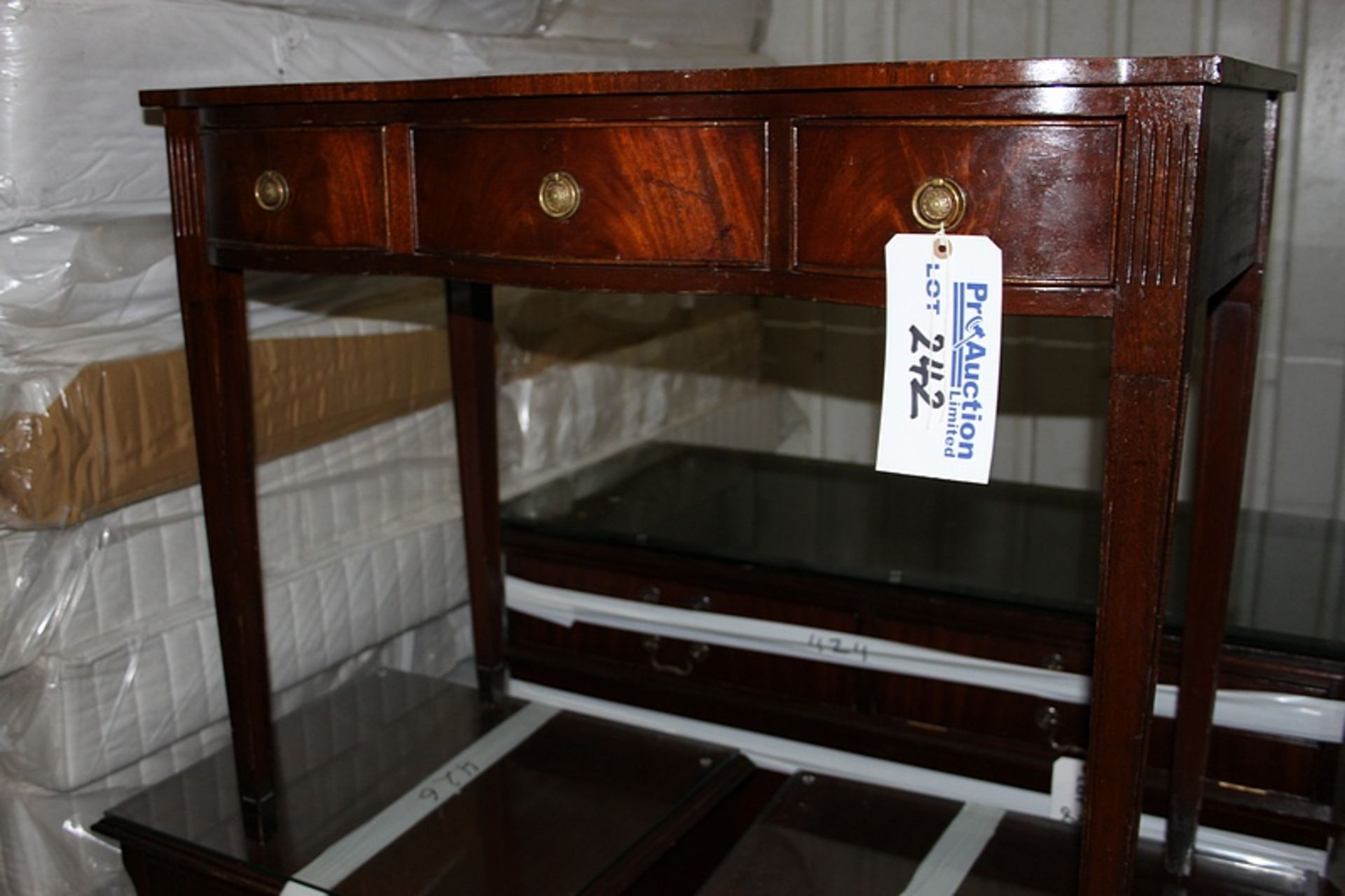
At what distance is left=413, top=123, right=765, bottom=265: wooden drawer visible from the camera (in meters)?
0.84

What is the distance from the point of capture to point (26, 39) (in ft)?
3.46

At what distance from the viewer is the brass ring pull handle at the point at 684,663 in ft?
4.67

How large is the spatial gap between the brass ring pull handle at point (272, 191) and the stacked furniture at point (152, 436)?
163 mm

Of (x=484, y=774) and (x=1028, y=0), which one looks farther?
(x=1028, y=0)

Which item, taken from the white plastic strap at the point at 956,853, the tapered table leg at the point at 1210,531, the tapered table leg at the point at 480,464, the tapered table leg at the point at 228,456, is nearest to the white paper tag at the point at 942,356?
the tapered table leg at the point at 1210,531

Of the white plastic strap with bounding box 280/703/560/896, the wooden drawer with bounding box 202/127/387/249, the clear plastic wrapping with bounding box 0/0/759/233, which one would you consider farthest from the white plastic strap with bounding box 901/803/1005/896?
the clear plastic wrapping with bounding box 0/0/759/233

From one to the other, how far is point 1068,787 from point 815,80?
0.75 metres

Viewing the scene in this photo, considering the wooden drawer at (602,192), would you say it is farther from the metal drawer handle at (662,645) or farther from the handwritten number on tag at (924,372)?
the metal drawer handle at (662,645)

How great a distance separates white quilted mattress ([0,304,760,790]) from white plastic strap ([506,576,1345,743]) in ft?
0.52

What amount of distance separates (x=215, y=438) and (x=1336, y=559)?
3.65 ft

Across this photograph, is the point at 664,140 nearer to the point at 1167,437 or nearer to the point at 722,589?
the point at 1167,437

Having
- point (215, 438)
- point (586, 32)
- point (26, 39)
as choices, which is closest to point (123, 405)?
point (215, 438)

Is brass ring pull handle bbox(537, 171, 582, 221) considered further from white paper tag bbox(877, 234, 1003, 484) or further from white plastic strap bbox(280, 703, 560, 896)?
white plastic strap bbox(280, 703, 560, 896)

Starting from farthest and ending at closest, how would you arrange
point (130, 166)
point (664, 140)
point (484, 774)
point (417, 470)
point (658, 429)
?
point (658, 429)
point (417, 470)
point (484, 774)
point (130, 166)
point (664, 140)
